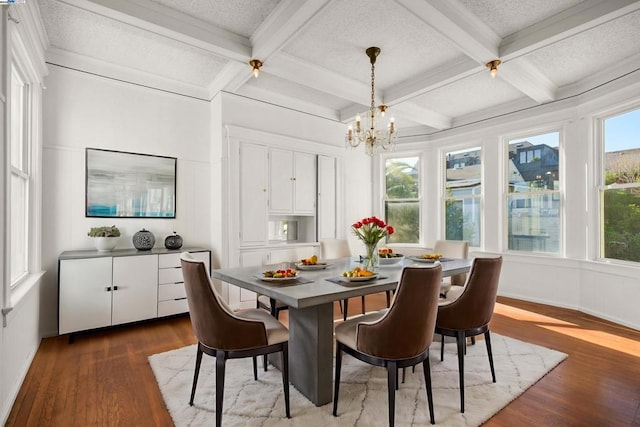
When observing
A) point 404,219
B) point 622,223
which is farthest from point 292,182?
point 622,223

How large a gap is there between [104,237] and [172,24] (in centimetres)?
218

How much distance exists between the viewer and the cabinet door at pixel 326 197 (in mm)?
5047

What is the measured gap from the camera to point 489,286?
87.7 inches

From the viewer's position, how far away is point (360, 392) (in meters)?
2.21

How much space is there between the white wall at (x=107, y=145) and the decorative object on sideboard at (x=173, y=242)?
0.21 metres

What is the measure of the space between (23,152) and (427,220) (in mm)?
5272

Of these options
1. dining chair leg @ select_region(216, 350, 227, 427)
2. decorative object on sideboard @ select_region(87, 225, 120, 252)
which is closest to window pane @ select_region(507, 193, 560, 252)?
dining chair leg @ select_region(216, 350, 227, 427)

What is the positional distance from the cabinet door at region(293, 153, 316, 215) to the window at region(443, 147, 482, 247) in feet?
7.60

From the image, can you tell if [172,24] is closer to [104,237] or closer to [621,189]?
[104,237]

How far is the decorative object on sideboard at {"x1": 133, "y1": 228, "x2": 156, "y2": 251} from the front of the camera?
3.62m

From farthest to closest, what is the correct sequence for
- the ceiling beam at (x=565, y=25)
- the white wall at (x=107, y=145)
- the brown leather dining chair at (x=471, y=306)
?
1. the white wall at (x=107, y=145)
2. the ceiling beam at (x=565, y=25)
3. the brown leather dining chair at (x=471, y=306)

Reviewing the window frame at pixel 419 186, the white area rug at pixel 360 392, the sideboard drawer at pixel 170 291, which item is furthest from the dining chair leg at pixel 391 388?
the window frame at pixel 419 186

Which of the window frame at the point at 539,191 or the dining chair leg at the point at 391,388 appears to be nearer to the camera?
the dining chair leg at the point at 391,388

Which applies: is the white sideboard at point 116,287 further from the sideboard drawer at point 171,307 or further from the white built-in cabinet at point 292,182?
the white built-in cabinet at point 292,182
